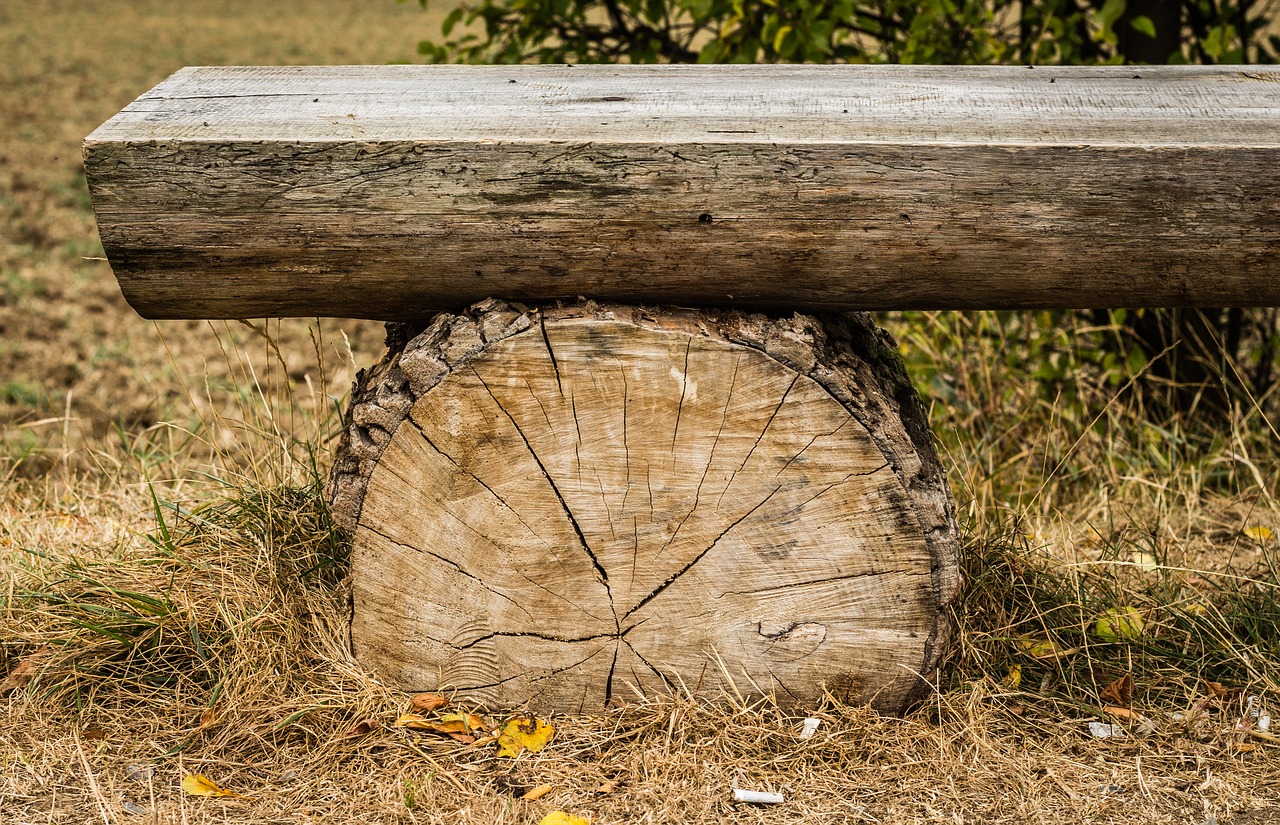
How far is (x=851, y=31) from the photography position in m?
3.71

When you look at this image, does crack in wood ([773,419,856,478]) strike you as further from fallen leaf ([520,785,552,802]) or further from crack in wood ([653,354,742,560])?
fallen leaf ([520,785,552,802])

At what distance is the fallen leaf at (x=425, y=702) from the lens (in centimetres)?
232

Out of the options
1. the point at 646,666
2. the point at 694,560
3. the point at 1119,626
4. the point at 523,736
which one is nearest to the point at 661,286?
the point at 694,560

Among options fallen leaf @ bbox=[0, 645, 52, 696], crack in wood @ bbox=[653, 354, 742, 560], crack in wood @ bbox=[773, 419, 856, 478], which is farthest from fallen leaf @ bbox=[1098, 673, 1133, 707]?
fallen leaf @ bbox=[0, 645, 52, 696]

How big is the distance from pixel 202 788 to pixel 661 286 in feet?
4.55

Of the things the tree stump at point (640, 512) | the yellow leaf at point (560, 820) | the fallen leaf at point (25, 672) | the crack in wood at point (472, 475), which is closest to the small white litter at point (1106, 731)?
the tree stump at point (640, 512)

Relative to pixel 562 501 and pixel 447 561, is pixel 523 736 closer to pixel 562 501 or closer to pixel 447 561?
pixel 447 561

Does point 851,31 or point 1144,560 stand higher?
point 851,31

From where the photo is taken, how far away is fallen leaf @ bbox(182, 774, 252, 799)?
2143 mm

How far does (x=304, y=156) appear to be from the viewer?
6.54 ft

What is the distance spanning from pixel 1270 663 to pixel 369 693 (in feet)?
6.67

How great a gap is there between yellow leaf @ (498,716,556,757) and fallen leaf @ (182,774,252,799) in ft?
1.76

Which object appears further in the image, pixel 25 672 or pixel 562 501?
pixel 25 672

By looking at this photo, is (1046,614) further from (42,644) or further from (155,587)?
(42,644)
